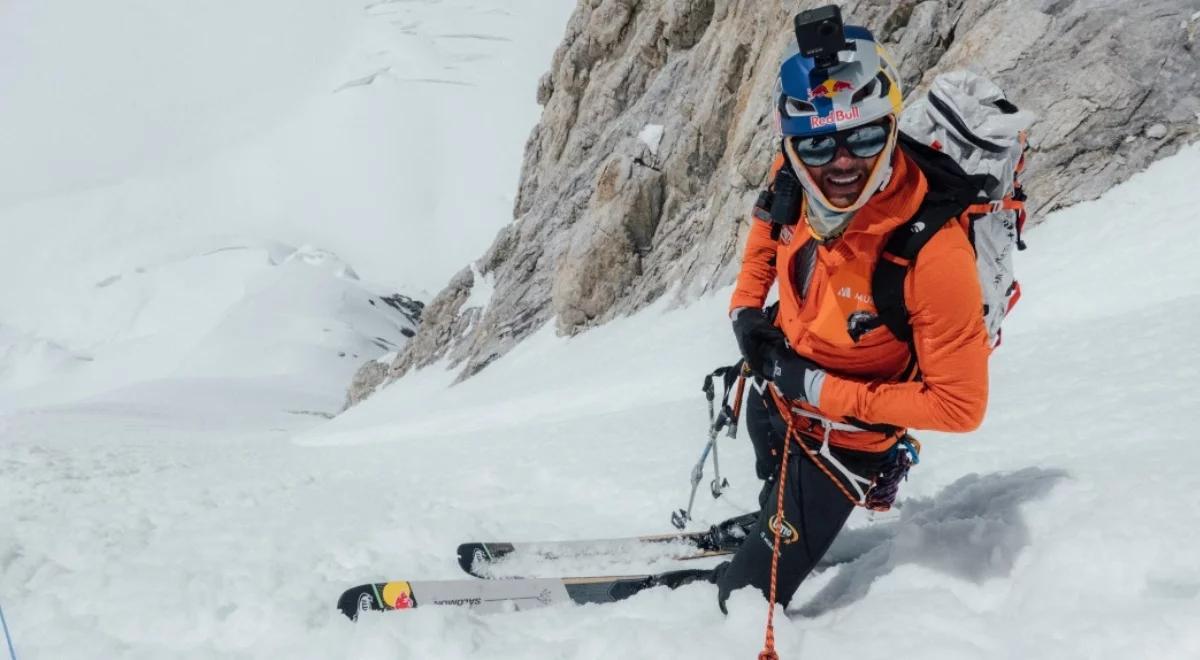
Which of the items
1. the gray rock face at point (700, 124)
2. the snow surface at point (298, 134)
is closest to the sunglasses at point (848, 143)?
the gray rock face at point (700, 124)

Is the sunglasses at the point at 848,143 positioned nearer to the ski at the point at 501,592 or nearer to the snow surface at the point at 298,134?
the ski at the point at 501,592

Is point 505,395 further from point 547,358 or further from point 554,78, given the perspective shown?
point 554,78

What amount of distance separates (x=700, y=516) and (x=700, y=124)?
20.4 meters

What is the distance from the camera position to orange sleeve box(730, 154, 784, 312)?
4.64 m

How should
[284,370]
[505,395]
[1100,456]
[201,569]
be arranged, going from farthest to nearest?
1. [284,370]
2. [505,395]
3. [201,569]
4. [1100,456]

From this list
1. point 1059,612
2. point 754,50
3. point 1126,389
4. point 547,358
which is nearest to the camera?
point 1059,612

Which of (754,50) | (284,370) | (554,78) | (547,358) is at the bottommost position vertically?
(284,370)

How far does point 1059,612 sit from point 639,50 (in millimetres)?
33412

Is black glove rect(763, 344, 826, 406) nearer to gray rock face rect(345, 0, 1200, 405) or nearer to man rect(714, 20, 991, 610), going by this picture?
man rect(714, 20, 991, 610)

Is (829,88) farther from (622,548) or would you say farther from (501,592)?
(622,548)

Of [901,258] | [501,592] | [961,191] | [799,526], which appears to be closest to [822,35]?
[961,191]

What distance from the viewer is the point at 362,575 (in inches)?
228

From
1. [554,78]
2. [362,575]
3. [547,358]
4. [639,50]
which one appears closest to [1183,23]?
[362,575]

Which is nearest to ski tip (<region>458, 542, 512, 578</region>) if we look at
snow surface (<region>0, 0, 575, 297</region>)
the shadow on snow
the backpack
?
the shadow on snow
